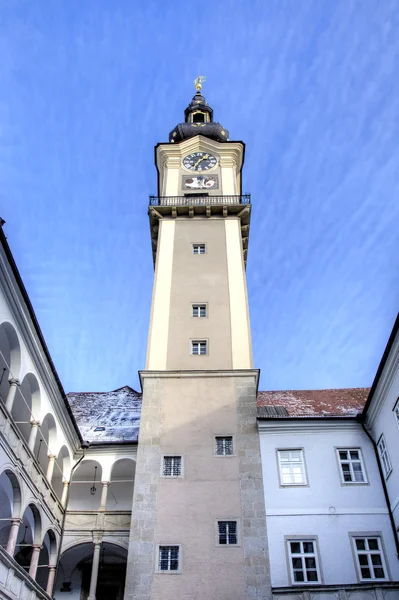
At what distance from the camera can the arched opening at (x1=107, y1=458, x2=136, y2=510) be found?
23.5 meters

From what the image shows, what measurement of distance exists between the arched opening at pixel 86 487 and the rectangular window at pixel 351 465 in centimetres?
861

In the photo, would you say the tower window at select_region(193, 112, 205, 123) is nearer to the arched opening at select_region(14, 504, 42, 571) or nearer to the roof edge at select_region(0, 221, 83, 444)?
the roof edge at select_region(0, 221, 83, 444)

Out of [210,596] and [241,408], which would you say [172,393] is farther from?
[210,596]

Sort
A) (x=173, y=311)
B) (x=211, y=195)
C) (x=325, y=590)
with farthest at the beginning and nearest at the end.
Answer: (x=211, y=195), (x=173, y=311), (x=325, y=590)

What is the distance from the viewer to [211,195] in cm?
3023

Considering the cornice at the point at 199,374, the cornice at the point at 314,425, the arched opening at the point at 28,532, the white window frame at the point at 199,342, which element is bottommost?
the arched opening at the point at 28,532

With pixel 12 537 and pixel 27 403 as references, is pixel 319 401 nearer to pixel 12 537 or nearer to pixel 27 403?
pixel 27 403

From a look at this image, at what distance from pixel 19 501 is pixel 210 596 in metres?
5.80

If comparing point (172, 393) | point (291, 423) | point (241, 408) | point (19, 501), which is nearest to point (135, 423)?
point (172, 393)

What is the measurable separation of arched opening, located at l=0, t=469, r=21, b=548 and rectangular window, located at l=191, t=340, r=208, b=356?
8.13 m

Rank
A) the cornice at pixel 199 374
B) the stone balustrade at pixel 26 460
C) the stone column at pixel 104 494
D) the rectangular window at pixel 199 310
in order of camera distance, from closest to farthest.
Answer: the stone balustrade at pixel 26 460 → the stone column at pixel 104 494 → the cornice at pixel 199 374 → the rectangular window at pixel 199 310

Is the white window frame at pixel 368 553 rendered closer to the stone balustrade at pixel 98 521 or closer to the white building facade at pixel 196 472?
the white building facade at pixel 196 472

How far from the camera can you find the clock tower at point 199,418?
18250 mm

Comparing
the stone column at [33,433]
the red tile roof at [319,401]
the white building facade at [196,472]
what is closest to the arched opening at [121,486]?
the white building facade at [196,472]
